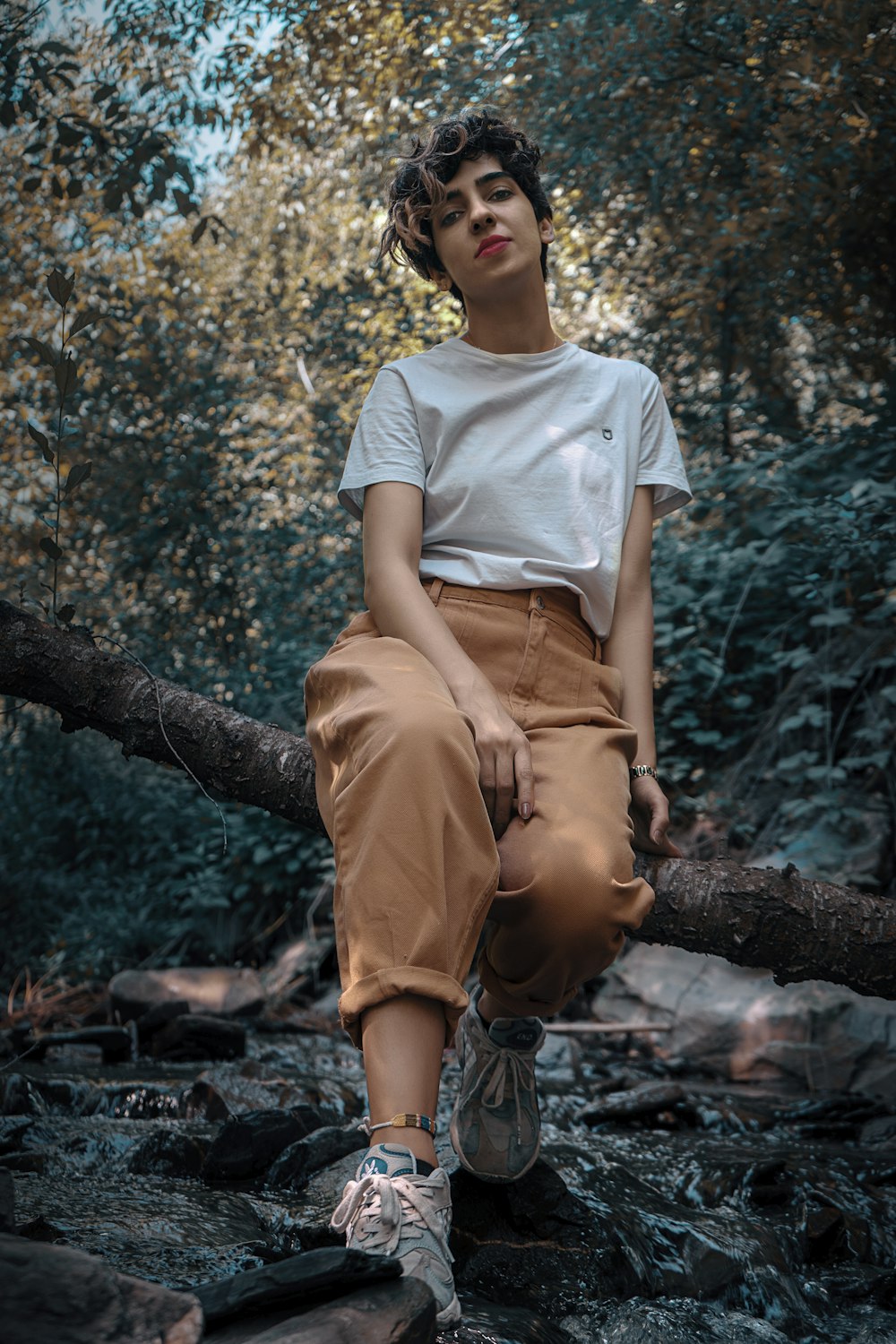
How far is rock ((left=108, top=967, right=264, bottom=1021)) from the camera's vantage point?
4.36 metres

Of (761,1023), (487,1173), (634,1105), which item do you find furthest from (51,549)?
(761,1023)

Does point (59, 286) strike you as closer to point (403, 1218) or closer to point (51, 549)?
point (51, 549)

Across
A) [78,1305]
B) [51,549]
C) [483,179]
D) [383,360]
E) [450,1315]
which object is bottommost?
[450,1315]

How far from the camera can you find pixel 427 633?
1843 millimetres

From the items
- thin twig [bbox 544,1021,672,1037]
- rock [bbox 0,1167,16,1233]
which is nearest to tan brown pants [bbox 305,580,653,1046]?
rock [bbox 0,1167,16,1233]

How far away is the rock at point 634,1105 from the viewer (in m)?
2.91

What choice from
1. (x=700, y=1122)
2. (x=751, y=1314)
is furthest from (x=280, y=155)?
(x=751, y=1314)

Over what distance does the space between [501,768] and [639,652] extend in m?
0.65

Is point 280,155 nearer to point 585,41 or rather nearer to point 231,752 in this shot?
point 585,41

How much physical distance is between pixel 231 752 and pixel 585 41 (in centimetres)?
432

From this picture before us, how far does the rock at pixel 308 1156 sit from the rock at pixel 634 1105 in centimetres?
87

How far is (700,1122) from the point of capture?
296 centimetres

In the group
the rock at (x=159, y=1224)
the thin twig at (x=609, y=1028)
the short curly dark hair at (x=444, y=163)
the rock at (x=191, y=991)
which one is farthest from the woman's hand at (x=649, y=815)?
the rock at (x=191, y=991)

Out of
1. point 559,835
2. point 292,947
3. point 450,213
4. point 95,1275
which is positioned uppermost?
point 450,213
